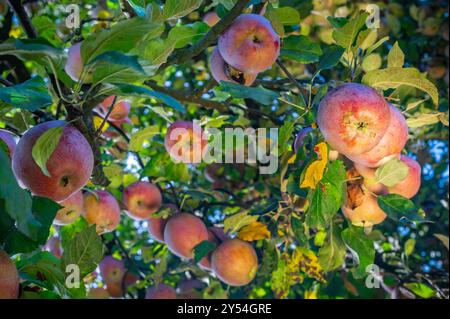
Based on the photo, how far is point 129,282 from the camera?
228 centimetres

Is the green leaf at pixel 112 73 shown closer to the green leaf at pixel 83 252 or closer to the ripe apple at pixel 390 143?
the green leaf at pixel 83 252

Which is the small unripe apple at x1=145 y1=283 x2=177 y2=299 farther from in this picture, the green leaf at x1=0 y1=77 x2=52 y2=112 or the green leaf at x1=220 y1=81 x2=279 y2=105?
the green leaf at x1=0 y1=77 x2=52 y2=112

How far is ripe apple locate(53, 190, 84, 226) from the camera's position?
1471mm

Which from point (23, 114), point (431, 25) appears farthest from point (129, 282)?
point (431, 25)

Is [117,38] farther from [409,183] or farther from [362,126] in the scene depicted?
[409,183]

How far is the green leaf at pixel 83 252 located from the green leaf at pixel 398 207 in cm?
74

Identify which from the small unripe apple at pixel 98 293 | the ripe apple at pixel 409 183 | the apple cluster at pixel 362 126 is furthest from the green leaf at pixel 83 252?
the small unripe apple at pixel 98 293

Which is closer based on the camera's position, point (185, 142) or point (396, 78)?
point (396, 78)

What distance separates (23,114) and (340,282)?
1.76 metres

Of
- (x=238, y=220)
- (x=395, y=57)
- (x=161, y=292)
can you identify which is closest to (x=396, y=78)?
(x=395, y=57)

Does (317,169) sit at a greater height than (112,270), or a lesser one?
greater

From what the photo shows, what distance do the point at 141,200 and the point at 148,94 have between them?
41.2 inches

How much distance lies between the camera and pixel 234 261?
5.79 ft
